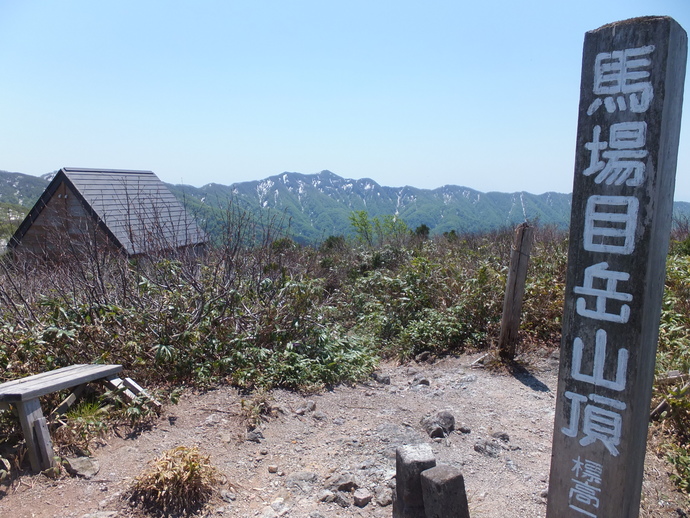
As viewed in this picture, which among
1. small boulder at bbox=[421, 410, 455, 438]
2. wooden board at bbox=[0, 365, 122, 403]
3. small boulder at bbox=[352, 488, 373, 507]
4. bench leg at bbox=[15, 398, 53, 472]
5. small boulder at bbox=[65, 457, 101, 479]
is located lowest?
small boulder at bbox=[421, 410, 455, 438]

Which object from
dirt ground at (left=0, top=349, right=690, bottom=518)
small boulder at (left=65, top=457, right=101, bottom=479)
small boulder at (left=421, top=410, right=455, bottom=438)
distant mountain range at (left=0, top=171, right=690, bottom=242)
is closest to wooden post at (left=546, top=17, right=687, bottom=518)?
dirt ground at (left=0, top=349, right=690, bottom=518)

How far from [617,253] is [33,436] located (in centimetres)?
363

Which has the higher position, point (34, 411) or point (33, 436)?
point (34, 411)

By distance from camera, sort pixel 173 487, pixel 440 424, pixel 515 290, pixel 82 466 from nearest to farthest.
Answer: pixel 173 487 → pixel 82 466 → pixel 440 424 → pixel 515 290

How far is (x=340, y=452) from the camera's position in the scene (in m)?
3.81

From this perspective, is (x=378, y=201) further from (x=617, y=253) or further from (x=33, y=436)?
(x=617, y=253)

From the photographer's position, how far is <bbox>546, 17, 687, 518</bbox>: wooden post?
6.32 feet

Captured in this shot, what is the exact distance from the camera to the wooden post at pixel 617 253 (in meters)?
1.93

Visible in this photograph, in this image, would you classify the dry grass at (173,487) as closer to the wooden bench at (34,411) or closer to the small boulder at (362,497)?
the wooden bench at (34,411)

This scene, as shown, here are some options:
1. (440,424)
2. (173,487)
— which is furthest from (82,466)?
(440,424)

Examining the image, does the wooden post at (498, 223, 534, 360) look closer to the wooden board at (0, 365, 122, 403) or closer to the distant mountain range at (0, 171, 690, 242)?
the wooden board at (0, 365, 122, 403)

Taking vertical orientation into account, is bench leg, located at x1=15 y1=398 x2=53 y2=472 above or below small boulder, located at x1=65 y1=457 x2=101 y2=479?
above

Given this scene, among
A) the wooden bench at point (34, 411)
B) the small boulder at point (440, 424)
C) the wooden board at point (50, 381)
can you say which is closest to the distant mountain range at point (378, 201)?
the small boulder at point (440, 424)

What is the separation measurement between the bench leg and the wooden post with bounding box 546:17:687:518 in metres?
3.20
